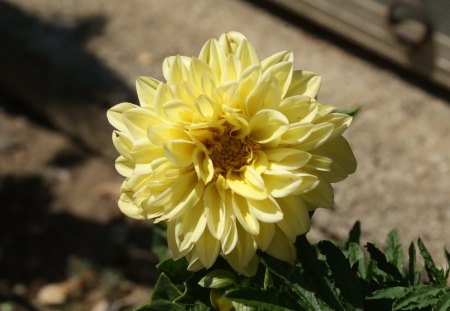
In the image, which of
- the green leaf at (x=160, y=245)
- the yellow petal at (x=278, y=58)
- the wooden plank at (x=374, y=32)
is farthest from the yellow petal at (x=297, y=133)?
the wooden plank at (x=374, y=32)

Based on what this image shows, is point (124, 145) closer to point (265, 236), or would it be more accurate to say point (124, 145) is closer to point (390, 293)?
point (265, 236)

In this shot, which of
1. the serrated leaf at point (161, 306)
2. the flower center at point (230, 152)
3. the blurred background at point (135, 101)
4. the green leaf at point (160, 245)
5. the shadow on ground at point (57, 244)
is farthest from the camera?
the shadow on ground at point (57, 244)

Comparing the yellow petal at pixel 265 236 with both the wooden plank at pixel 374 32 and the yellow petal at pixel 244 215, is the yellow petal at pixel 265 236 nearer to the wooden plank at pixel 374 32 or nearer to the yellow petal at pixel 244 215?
the yellow petal at pixel 244 215

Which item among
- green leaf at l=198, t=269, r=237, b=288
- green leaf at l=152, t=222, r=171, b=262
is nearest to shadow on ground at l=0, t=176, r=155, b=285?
green leaf at l=152, t=222, r=171, b=262

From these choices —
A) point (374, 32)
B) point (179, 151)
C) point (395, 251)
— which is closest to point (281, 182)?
point (179, 151)

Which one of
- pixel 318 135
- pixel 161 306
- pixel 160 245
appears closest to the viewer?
pixel 318 135
